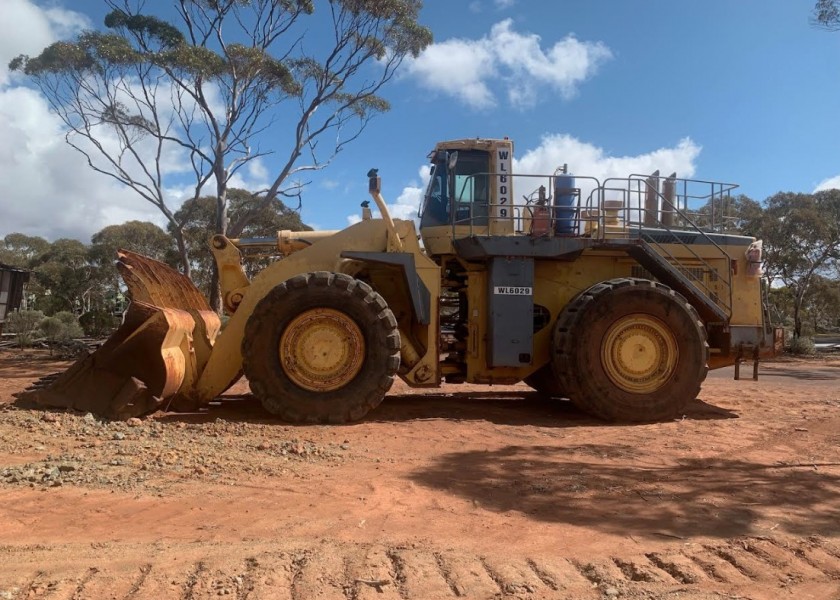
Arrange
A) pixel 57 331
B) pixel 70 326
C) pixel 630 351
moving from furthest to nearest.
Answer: pixel 70 326, pixel 57 331, pixel 630 351

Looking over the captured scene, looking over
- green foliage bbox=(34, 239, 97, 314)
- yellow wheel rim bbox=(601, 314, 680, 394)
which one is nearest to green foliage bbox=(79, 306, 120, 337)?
green foliage bbox=(34, 239, 97, 314)

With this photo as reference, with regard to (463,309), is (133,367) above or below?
below

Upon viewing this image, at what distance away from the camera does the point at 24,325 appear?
20.6 m

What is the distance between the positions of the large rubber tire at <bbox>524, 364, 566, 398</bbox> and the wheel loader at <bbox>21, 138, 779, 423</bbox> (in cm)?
8

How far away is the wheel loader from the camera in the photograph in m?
7.32

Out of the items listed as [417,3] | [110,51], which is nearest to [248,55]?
[110,51]

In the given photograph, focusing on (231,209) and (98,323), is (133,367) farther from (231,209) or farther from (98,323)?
(231,209)

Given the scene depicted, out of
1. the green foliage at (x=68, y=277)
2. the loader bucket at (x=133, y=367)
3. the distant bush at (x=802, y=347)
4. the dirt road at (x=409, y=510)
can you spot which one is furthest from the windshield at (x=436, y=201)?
the green foliage at (x=68, y=277)

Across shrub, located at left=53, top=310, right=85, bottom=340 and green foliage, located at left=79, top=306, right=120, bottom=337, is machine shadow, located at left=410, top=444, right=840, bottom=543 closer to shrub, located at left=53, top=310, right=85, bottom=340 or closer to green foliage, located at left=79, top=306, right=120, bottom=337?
shrub, located at left=53, top=310, right=85, bottom=340

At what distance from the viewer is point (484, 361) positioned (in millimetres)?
8375

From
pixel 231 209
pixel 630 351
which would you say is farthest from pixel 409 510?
pixel 231 209

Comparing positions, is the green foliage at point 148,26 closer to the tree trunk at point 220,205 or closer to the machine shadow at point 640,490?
the tree trunk at point 220,205

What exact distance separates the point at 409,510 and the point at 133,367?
14.1 feet

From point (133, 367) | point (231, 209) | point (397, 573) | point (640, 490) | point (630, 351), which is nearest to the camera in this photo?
point (397, 573)
